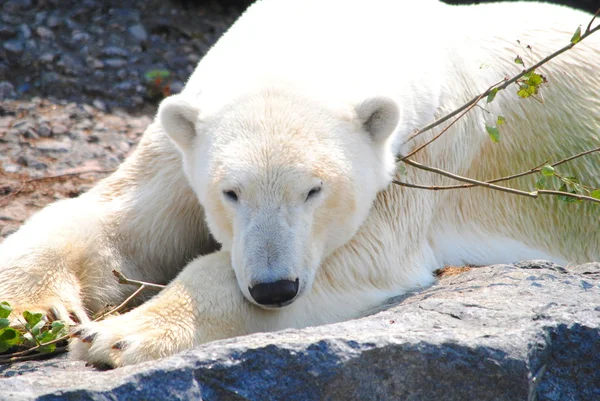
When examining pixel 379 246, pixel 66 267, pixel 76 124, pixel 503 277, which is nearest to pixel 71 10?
Result: pixel 76 124

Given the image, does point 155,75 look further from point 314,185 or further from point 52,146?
point 314,185

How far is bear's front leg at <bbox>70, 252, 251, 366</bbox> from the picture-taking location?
2.73m

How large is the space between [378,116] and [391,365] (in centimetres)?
111

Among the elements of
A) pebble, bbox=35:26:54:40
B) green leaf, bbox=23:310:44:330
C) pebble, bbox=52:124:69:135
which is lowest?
green leaf, bbox=23:310:44:330

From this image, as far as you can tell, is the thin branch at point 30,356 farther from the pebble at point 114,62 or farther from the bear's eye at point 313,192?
the pebble at point 114,62

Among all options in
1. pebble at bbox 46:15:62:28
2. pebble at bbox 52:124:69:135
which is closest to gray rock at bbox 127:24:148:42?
pebble at bbox 46:15:62:28

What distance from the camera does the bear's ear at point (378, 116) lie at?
121 inches

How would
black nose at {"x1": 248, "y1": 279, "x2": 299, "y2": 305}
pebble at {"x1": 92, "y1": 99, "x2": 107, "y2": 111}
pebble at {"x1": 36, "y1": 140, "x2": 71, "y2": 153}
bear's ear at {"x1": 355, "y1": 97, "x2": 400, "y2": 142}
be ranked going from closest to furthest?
1. black nose at {"x1": 248, "y1": 279, "x2": 299, "y2": 305}
2. bear's ear at {"x1": 355, "y1": 97, "x2": 400, "y2": 142}
3. pebble at {"x1": 36, "y1": 140, "x2": 71, "y2": 153}
4. pebble at {"x1": 92, "y1": 99, "x2": 107, "y2": 111}

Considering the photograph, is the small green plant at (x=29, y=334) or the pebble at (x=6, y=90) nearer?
the small green plant at (x=29, y=334)

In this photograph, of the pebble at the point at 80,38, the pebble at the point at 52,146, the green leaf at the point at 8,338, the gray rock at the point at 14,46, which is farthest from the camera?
the pebble at the point at 80,38

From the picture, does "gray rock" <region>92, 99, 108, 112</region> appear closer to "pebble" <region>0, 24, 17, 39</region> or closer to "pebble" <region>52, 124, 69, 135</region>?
"pebble" <region>52, 124, 69, 135</region>

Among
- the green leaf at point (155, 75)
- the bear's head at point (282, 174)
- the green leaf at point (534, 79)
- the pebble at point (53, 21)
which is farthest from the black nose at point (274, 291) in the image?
the pebble at point (53, 21)

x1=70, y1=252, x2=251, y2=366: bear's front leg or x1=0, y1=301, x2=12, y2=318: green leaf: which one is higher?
x1=0, y1=301, x2=12, y2=318: green leaf

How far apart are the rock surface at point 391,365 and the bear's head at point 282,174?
38cm
